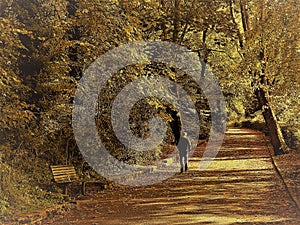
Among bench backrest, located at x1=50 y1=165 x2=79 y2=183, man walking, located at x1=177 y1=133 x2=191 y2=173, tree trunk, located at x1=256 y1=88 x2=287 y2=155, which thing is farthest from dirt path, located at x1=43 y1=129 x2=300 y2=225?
bench backrest, located at x1=50 y1=165 x2=79 y2=183

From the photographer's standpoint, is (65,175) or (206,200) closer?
(65,175)

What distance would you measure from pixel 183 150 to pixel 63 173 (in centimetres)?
320

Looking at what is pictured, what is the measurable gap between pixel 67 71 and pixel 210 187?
314 cm

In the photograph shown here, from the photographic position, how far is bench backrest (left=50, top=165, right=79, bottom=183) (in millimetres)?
6391

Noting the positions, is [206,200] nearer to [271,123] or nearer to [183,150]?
[271,123]

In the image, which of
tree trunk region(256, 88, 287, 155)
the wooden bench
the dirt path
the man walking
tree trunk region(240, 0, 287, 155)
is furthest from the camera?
the man walking

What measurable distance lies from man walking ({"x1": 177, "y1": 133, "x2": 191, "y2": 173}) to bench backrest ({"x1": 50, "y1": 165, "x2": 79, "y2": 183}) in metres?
2.79

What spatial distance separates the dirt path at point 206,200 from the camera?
19.2 feet

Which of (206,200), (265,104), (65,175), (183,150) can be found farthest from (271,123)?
(65,175)

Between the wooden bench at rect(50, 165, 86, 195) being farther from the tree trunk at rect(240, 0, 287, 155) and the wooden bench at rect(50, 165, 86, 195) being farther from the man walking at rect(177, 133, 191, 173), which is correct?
the tree trunk at rect(240, 0, 287, 155)

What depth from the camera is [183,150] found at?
9.07 m

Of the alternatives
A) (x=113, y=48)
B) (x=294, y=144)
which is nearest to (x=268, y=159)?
(x=294, y=144)

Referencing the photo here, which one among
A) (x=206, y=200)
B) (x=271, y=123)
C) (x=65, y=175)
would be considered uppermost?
(x=271, y=123)

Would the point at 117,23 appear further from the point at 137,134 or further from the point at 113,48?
the point at 137,134
